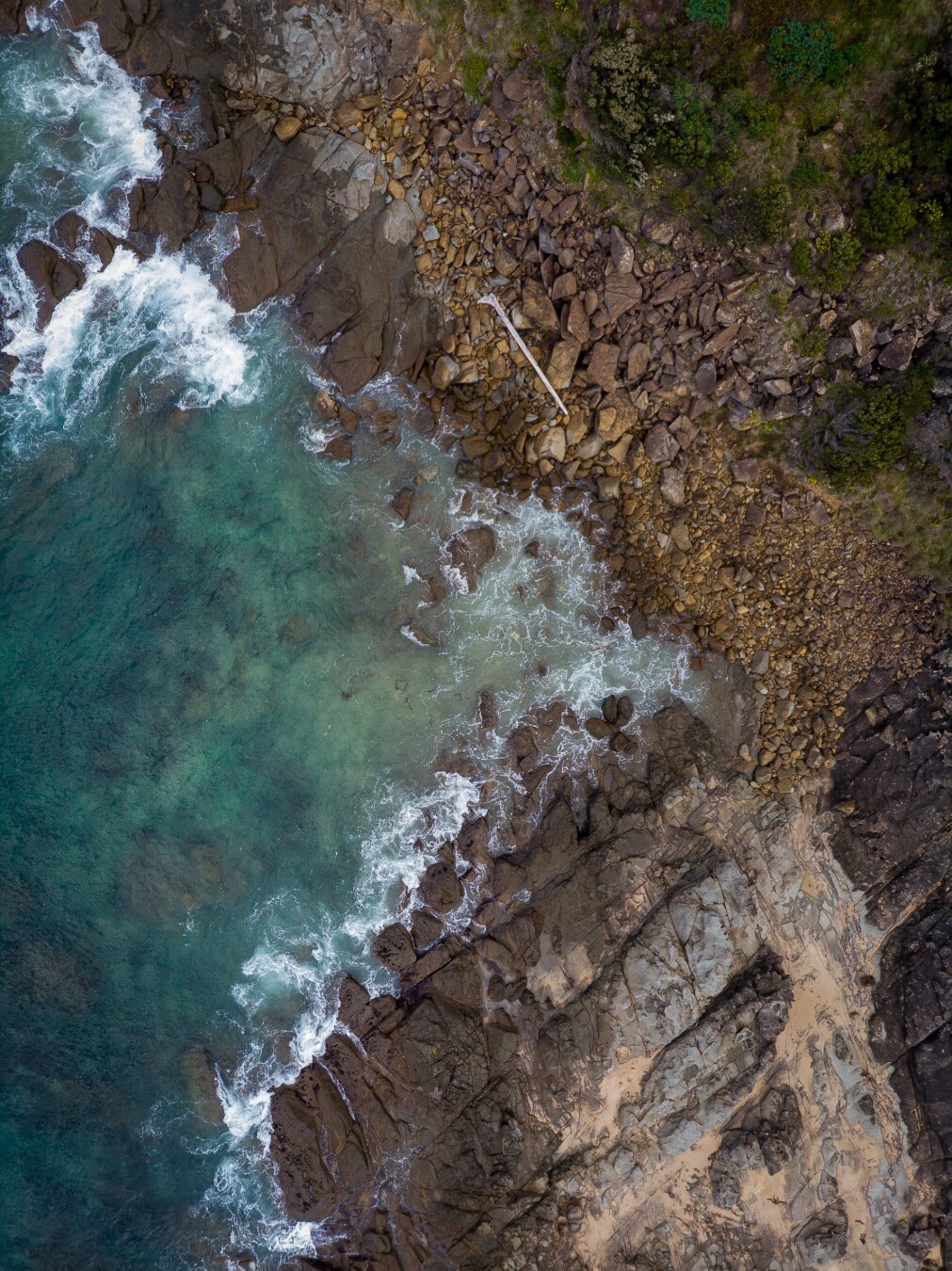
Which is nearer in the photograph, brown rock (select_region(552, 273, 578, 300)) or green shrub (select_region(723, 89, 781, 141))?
green shrub (select_region(723, 89, 781, 141))

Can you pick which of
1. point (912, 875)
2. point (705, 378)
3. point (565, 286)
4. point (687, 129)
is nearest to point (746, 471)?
point (705, 378)

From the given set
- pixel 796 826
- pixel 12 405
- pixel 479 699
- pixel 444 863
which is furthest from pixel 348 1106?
pixel 12 405

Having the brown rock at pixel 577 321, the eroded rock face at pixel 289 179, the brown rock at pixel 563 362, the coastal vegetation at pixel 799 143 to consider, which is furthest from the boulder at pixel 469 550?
the coastal vegetation at pixel 799 143

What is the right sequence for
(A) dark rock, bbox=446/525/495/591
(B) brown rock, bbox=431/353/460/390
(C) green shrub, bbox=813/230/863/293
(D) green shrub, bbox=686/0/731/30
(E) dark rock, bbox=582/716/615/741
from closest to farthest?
(D) green shrub, bbox=686/0/731/30
(C) green shrub, bbox=813/230/863/293
(B) brown rock, bbox=431/353/460/390
(A) dark rock, bbox=446/525/495/591
(E) dark rock, bbox=582/716/615/741

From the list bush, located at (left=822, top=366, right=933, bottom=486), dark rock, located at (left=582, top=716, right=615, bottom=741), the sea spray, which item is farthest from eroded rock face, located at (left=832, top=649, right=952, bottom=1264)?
dark rock, located at (left=582, top=716, right=615, bottom=741)

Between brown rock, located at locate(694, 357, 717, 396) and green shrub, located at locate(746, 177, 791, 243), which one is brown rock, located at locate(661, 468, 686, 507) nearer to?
brown rock, located at locate(694, 357, 717, 396)

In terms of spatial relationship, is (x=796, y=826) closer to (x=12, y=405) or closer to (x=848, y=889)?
(x=848, y=889)

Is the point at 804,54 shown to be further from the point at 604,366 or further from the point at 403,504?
the point at 403,504
